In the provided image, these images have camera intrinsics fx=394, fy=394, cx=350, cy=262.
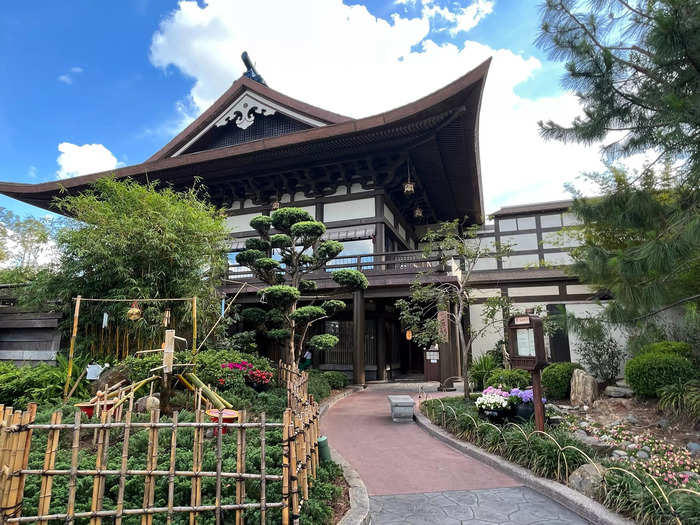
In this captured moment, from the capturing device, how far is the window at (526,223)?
17.8 meters

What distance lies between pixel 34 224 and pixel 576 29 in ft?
76.3

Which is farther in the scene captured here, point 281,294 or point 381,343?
point 381,343

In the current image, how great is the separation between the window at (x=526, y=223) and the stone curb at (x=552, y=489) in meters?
14.5

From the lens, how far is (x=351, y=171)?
12227 mm

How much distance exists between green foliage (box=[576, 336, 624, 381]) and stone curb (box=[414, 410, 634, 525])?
563 centimetres

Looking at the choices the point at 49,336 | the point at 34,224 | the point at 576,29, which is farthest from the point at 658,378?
the point at 34,224

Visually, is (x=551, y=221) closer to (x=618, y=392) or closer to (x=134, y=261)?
(x=618, y=392)

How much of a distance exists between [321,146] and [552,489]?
30.7ft

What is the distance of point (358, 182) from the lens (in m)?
12.4

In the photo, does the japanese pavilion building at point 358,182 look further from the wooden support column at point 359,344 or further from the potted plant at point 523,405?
the potted plant at point 523,405

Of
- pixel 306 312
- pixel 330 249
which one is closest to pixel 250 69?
pixel 330 249

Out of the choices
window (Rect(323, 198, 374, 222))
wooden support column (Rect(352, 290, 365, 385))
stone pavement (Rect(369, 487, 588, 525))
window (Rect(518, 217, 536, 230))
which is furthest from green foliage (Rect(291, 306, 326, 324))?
window (Rect(518, 217, 536, 230))

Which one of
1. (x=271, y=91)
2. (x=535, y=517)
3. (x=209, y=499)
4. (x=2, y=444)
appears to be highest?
(x=271, y=91)

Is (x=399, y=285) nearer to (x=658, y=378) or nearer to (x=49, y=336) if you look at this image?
(x=658, y=378)
